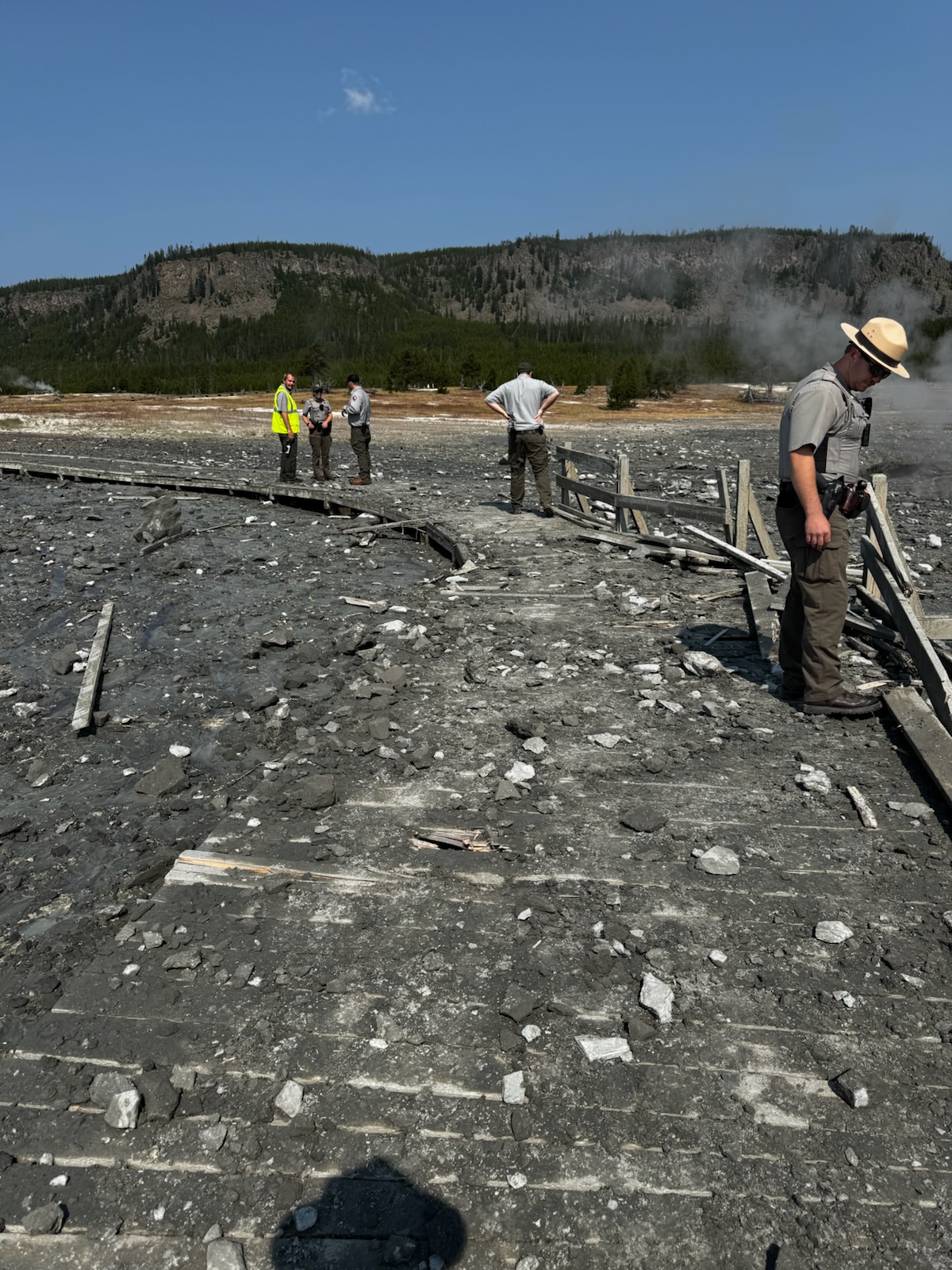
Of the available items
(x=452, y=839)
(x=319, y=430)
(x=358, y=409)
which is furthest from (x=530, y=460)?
(x=452, y=839)

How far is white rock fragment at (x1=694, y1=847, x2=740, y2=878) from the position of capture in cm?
345

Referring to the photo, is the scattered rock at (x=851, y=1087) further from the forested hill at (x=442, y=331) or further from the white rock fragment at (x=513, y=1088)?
the forested hill at (x=442, y=331)

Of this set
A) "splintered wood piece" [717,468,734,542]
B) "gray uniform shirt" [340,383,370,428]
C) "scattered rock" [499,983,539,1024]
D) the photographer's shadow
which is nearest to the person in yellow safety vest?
"gray uniform shirt" [340,383,370,428]

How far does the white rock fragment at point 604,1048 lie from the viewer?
2512 millimetres

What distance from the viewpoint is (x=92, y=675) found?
611 cm

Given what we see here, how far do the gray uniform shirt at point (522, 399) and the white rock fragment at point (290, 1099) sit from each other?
9195 mm

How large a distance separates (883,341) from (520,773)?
2.99m

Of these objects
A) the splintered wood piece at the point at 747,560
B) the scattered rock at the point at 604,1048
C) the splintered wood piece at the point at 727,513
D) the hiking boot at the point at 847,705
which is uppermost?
the splintered wood piece at the point at 727,513

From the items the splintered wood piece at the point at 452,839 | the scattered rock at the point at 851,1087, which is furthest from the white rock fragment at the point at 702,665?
the scattered rock at the point at 851,1087

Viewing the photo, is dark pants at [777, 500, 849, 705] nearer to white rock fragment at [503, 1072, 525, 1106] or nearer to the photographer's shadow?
white rock fragment at [503, 1072, 525, 1106]

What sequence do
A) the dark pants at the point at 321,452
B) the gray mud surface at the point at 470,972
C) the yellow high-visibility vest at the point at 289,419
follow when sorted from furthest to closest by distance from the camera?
1. the dark pants at the point at 321,452
2. the yellow high-visibility vest at the point at 289,419
3. the gray mud surface at the point at 470,972

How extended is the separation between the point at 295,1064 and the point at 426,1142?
0.50 m

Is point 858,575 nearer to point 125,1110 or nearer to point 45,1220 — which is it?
point 125,1110

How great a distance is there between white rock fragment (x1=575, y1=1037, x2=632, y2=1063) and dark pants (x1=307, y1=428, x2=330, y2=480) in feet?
50.5
